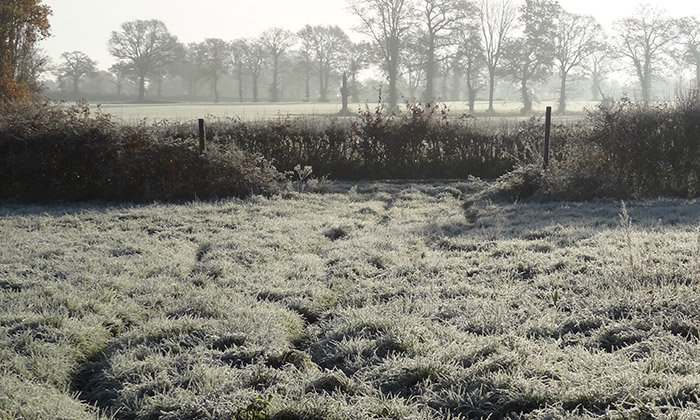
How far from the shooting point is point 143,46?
6700cm

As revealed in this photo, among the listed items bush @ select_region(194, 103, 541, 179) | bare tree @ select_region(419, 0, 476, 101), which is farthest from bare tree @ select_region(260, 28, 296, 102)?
bush @ select_region(194, 103, 541, 179)

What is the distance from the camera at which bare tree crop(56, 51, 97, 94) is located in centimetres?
7081

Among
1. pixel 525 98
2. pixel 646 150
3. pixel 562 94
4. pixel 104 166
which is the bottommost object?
pixel 104 166

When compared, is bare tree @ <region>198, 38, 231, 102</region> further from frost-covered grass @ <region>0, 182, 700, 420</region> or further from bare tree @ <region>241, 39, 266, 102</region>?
frost-covered grass @ <region>0, 182, 700, 420</region>

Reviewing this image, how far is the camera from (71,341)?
425 centimetres

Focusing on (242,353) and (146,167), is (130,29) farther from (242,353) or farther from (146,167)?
(242,353)

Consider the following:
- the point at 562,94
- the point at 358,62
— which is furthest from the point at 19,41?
the point at 562,94

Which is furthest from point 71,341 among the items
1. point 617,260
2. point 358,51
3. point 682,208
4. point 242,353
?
point 358,51

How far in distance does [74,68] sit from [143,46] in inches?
423

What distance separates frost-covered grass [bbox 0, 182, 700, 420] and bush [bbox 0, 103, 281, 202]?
3.00 m

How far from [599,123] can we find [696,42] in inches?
1853

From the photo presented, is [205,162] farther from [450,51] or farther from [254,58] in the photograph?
[254,58]

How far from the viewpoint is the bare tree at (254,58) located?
232 feet

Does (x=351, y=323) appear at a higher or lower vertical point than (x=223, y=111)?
lower
